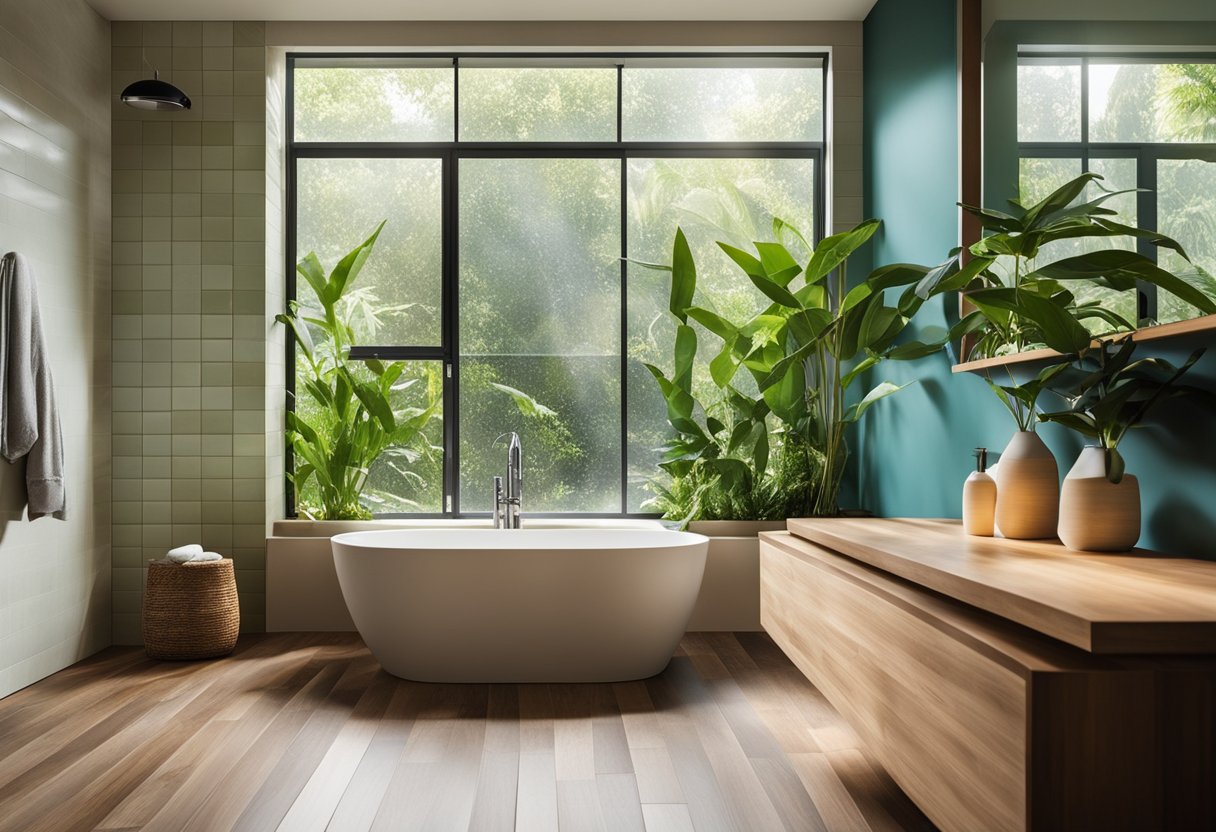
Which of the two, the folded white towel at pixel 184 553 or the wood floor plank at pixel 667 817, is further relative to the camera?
the folded white towel at pixel 184 553

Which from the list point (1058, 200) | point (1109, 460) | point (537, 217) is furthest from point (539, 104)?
point (1109, 460)

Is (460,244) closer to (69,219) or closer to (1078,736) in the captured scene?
(69,219)

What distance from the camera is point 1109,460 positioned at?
6.01 feet

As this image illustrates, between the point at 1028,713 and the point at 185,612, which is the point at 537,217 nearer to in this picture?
the point at 185,612

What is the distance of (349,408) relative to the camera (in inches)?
163

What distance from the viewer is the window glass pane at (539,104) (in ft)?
14.4

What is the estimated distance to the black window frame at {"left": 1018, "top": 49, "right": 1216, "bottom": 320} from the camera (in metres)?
1.73

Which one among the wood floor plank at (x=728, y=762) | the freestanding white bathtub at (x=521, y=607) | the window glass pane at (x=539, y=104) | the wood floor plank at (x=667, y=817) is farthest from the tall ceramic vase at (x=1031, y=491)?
the window glass pane at (x=539, y=104)

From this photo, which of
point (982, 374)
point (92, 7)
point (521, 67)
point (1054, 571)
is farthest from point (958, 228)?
point (92, 7)

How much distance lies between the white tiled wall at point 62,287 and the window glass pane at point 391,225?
0.91m

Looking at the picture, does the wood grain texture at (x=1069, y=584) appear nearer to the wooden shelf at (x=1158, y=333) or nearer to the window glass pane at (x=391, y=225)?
the wooden shelf at (x=1158, y=333)

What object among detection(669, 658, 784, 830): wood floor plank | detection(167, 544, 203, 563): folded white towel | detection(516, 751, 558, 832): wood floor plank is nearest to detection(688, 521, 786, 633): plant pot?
detection(669, 658, 784, 830): wood floor plank

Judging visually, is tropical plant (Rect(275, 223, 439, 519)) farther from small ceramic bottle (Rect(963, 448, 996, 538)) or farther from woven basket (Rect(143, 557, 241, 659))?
small ceramic bottle (Rect(963, 448, 996, 538))

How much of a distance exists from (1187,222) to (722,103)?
293cm
